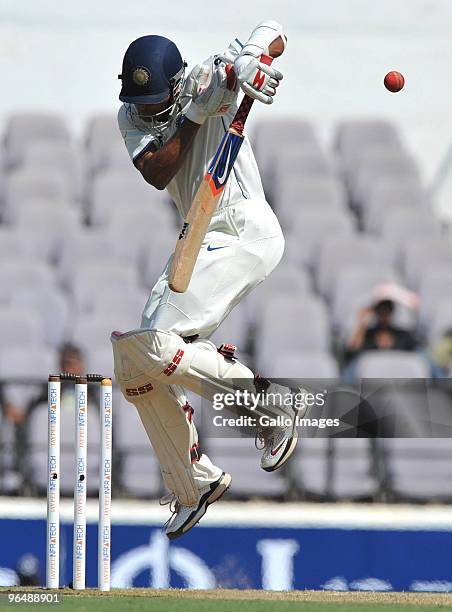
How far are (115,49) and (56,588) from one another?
20.9 ft

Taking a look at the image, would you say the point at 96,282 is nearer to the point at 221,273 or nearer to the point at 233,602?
the point at 221,273

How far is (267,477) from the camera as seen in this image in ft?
22.3

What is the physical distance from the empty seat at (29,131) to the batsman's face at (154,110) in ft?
18.2

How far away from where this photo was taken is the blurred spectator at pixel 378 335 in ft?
25.7

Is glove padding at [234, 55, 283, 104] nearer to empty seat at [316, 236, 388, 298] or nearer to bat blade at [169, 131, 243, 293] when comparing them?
bat blade at [169, 131, 243, 293]

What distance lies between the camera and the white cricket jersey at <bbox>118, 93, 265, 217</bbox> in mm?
4965

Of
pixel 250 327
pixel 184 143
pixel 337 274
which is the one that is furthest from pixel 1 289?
pixel 184 143

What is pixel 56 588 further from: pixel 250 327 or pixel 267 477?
pixel 250 327

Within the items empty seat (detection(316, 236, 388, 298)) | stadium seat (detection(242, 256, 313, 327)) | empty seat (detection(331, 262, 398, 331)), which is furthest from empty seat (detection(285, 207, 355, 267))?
empty seat (detection(331, 262, 398, 331))

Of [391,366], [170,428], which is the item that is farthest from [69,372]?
[170,428]

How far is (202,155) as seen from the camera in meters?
5.04

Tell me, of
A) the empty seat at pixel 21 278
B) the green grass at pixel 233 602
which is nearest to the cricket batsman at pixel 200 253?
the green grass at pixel 233 602

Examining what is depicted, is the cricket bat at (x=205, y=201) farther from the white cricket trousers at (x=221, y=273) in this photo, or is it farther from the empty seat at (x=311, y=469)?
the empty seat at (x=311, y=469)

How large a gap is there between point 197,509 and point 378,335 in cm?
288
